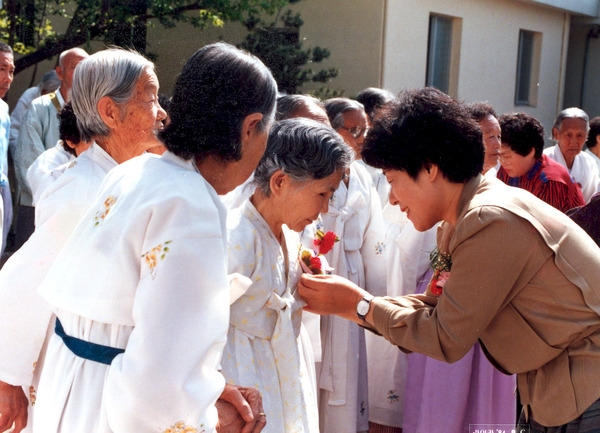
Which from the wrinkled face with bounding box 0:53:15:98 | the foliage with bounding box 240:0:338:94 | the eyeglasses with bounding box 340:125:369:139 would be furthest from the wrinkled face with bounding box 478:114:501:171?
the foliage with bounding box 240:0:338:94

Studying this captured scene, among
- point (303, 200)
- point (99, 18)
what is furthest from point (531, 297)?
point (99, 18)

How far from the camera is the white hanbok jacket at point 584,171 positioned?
344 inches

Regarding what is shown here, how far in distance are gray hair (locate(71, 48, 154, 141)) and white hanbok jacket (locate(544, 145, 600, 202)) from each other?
656 centimetres

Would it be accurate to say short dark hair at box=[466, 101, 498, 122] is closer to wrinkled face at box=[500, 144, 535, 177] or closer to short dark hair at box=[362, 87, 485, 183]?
wrinkled face at box=[500, 144, 535, 177]

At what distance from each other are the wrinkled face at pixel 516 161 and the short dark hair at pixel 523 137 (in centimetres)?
2

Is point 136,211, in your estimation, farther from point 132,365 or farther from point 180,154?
point 132,365

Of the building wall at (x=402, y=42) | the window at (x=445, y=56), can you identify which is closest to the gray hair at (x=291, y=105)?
the building wall at (x=402, y=42)

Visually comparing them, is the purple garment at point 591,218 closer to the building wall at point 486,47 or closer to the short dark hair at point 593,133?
the short dark hair at point 593,133

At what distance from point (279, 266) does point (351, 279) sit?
6.16 feet

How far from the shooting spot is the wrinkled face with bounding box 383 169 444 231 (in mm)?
2852

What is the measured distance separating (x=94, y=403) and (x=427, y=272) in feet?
10.8

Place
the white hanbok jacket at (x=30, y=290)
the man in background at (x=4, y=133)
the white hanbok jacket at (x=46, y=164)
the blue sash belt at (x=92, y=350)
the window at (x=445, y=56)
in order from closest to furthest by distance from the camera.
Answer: the blue sash belt at (x=92, y=350) < the white hanbok jacket at (x=30, y=290) < the white hanbok jacket at (x=46, y=164) < the man in background at (x=4, y=133) < the window at (x=445, y=56)

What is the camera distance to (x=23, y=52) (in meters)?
9.43

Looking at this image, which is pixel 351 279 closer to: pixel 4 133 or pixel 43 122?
pixel 4 133
